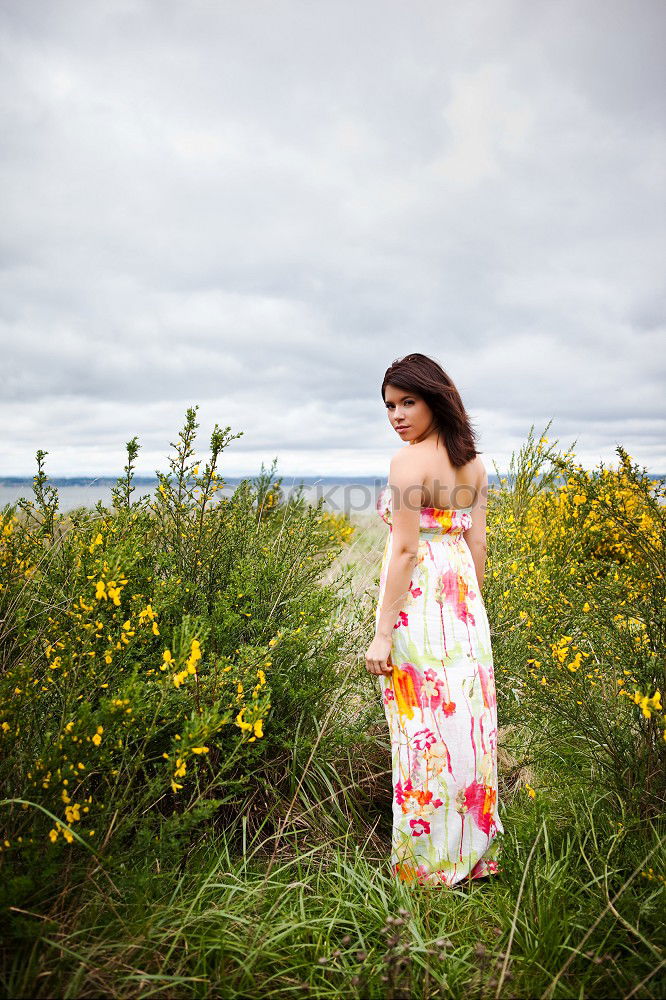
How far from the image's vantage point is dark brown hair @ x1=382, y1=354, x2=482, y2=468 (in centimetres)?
232

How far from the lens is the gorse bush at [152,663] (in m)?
1.59

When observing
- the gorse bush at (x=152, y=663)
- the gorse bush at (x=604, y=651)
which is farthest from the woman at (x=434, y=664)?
the gorse bush at (x=152, y=663)

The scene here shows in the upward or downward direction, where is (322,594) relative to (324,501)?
downward

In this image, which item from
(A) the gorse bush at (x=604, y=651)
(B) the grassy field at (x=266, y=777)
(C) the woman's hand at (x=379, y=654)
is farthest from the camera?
(C) the woman's hand at (x=379, y=654)

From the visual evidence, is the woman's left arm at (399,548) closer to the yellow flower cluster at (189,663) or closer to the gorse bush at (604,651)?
the gorse bush at (604,651)

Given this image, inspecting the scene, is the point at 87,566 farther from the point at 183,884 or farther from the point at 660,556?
the point at 660,556

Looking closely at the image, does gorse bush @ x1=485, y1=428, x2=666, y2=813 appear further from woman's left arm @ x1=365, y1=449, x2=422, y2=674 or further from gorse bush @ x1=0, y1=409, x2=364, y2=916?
gorse bush @ x1=0, y1=409, x2=364, y2=916

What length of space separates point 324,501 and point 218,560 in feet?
2.60

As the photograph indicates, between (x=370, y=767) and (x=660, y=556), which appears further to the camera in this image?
(x=370, y=767)

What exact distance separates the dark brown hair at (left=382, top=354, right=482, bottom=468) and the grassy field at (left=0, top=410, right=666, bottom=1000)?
1.34ft

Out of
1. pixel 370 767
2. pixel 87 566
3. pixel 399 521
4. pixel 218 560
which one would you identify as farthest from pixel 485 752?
pixel 87 566

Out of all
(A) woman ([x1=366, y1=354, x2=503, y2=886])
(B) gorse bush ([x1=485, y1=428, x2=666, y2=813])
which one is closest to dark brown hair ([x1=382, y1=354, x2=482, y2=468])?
(A) woman ([x1=366, y1=354, x2=503, y2=886])

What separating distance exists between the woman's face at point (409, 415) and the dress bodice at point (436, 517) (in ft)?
0.85

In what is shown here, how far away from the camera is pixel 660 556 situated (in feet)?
→ 7.24
